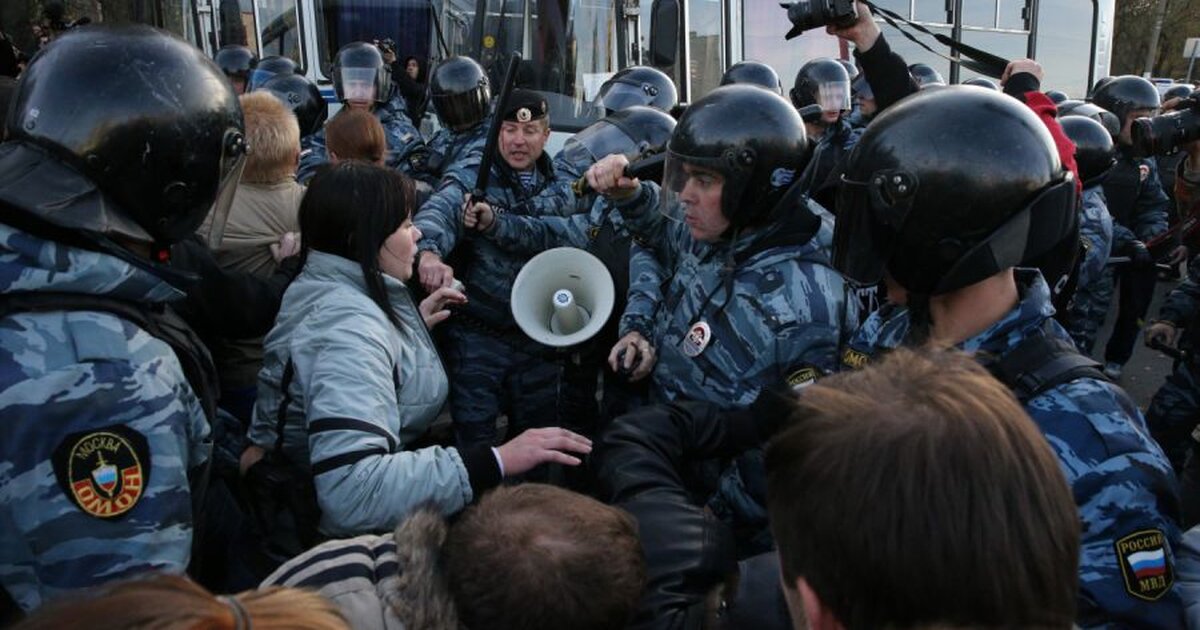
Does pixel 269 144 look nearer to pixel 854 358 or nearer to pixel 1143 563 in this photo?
pixel 854 358

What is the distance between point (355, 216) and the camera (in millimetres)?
2281

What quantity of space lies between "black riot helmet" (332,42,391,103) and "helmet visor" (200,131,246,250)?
410 centimetres

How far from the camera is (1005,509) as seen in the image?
37.8 inches

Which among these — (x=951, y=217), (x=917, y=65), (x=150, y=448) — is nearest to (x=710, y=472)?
(x=951, y=217)

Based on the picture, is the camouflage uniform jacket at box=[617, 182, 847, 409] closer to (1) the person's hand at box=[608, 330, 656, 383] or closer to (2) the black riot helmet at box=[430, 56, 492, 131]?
(1) the person's hand at box=[608, 330, 656, 383]

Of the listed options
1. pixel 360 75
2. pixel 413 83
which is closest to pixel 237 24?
pixel 413 83

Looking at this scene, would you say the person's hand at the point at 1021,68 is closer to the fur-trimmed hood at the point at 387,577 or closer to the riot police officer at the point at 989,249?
the riot police officer at the point at 989,249

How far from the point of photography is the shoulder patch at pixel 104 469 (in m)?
1.44

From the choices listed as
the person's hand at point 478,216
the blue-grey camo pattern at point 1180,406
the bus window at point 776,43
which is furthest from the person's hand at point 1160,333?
the bus window at point 776,43

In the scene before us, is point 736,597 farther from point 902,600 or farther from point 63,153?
point 63,153

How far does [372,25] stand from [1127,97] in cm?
685

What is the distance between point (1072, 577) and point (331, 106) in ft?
25.8

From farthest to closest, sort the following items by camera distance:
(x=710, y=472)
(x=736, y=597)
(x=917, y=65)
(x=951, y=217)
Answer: (x=917, y=65), (x=710, y=472), (x=951, y=217), (x=736, y=597)

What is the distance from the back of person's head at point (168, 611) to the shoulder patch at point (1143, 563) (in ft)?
3.96
